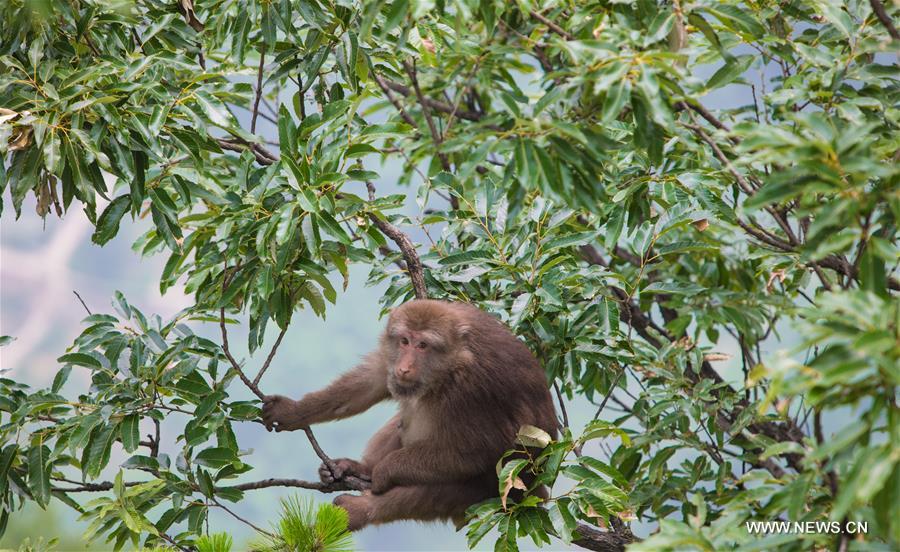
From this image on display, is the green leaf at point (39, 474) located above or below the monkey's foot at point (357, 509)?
above

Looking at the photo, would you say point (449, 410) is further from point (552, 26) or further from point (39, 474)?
point (552, 26)

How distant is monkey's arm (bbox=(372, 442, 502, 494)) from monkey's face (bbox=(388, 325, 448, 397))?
0.37 m

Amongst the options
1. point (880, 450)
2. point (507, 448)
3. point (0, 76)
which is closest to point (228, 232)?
point (0, 76)

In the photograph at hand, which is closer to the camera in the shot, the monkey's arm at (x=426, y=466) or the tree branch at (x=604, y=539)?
the tree branch at (x=604, y=539)

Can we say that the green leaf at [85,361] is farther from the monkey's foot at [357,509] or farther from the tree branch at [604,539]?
the tree branch at [604,539]

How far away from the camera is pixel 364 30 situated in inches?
151

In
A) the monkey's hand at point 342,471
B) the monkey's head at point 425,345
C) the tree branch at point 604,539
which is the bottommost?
the tree branch at point 604,539

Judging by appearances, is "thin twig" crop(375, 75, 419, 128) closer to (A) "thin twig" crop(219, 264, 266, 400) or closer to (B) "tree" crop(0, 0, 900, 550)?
(B) "tree" crop(0, 0, 900, 550)

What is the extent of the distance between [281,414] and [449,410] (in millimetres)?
1034

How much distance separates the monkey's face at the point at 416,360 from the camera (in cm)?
551

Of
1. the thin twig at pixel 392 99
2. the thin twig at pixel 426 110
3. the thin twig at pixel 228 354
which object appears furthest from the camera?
the thin twig at pixel 392 99

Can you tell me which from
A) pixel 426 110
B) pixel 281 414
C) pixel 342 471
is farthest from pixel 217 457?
pixel 426 110

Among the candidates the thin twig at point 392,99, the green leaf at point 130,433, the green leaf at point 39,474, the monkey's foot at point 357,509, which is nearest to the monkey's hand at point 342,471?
the monkey's foot at point 357,509

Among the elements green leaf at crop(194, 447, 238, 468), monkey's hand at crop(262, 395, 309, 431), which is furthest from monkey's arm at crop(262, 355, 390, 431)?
green leaf at crop(194, 447, 238, 468)
